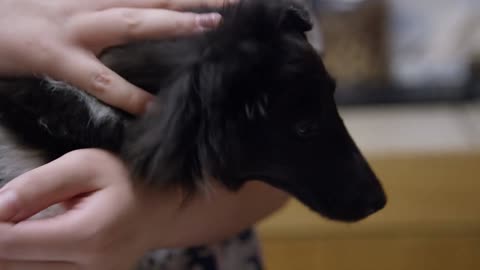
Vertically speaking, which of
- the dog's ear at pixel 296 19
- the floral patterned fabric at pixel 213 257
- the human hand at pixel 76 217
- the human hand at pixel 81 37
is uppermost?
the dog's ear at pixel 296 19

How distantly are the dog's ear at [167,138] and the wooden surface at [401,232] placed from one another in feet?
2.69

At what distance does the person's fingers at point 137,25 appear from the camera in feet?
2.00

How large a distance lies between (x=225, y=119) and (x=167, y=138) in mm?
52

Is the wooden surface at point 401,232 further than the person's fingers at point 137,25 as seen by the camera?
Yes

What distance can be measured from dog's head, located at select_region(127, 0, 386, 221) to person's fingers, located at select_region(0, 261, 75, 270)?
0.34 feet

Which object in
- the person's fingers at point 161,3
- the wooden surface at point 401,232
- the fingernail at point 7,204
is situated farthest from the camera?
the wooden surface at point 401,232

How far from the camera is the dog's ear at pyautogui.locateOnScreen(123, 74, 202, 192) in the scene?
589 mm

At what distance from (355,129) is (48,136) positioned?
122 cm

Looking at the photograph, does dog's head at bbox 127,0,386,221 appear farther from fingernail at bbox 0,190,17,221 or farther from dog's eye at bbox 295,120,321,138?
fingernail at bbox 0,190,17,221

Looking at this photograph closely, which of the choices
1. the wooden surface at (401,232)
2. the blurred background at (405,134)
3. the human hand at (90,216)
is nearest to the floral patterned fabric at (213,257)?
the human hand at (90,216)

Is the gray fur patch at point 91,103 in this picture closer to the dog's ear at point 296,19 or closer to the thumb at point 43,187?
the thumb at point 43,187

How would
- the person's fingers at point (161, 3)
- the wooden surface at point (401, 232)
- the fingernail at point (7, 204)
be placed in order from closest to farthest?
the fingernail at point (7, 204), the person's fingers at point (161, 3), the wooden surface at point (401, 232)

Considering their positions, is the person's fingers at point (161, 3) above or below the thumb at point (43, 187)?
above

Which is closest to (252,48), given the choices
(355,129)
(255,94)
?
(255,94)
